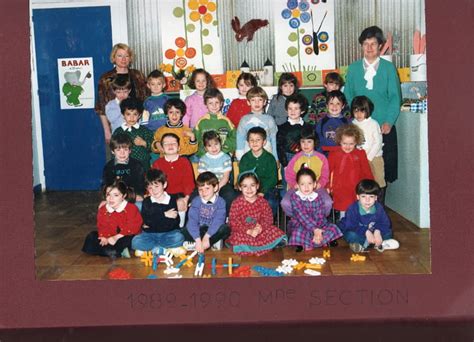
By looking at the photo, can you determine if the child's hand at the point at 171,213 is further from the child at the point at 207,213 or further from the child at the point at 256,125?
the child at the point at 256,125

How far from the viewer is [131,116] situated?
2.80 meters

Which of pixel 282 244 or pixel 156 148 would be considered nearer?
pixel 282 244

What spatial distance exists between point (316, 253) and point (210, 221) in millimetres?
509

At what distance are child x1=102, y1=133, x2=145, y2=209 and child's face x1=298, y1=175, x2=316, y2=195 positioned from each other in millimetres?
764

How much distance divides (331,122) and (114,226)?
1.18 metres

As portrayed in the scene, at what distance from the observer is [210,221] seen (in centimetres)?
271

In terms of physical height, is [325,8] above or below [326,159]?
above

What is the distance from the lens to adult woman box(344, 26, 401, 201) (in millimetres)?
2496

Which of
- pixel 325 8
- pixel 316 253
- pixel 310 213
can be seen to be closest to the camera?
pixel 325 8

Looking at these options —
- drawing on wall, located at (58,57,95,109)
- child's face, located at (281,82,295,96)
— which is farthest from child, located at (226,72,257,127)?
drawing on wall, located at (58,57,95,109)

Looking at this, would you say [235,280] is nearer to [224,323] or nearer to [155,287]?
[224,323]

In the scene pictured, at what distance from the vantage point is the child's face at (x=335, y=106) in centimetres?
288

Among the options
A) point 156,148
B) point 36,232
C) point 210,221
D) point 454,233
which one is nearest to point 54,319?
point 36,232

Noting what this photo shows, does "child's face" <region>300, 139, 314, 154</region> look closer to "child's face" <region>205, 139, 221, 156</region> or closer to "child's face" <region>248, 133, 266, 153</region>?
"child's face" <region>248, 133, 266, 153</region>
